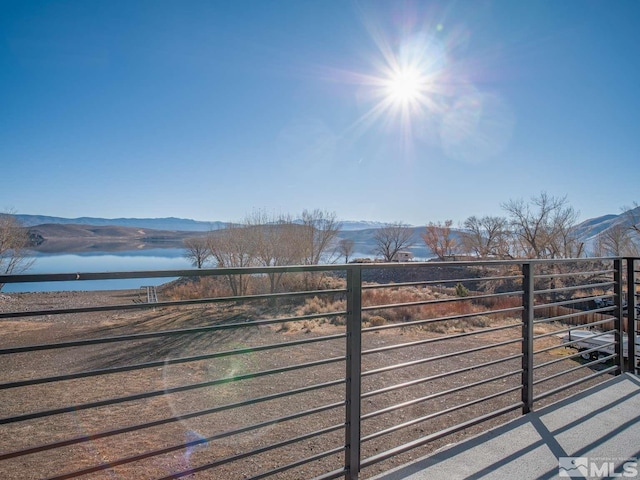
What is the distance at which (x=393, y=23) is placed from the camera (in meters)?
5.72

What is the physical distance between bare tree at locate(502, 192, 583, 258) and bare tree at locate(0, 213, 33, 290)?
1108 inches

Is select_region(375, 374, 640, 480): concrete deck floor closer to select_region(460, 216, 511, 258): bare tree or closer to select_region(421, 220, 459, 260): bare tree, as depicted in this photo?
select_region(460, 216, 511, 258): bare tree

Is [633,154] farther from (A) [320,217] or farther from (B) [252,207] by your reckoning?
(B) [252,207]

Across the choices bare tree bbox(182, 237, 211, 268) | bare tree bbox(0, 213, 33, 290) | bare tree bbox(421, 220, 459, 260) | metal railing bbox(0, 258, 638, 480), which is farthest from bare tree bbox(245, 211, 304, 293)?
bare tree bbox(421, 220, 459, 260)

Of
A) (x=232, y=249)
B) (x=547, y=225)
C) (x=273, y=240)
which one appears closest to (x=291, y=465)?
(x=273, y=240)

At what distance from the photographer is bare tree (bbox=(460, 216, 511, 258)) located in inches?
1004

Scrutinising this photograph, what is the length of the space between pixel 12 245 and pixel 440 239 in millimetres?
30319

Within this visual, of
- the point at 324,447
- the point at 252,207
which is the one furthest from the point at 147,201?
the point at 324,447

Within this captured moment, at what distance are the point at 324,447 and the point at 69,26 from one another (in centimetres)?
690

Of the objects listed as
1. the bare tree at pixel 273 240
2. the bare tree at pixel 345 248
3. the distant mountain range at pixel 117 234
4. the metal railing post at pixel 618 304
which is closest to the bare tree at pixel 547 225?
the distant mountain range at pixel 117 234

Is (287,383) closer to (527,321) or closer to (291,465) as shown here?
(527,321)

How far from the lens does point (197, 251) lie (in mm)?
17875

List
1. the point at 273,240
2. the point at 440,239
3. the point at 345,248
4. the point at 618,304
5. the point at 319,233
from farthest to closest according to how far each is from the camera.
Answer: the point at 440,239 < the point at 345,248 < the point at 319,233 < the point at 273,240 < the point at 618,304

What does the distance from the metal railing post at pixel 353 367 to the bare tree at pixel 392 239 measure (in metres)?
31.0
